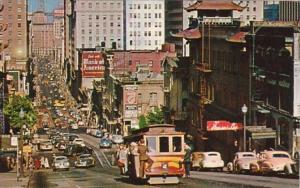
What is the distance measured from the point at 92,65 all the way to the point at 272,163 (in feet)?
445

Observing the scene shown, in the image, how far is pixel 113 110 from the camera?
109750mm

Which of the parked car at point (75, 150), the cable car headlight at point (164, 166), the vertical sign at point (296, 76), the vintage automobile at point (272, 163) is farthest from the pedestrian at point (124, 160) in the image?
the parked car at point (75, 150)

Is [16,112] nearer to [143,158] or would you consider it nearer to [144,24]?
[143,158]

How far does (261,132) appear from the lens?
45.4 metres

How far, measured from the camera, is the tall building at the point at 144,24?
600 ft

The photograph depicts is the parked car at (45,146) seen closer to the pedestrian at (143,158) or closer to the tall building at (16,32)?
the pedestrian at (143,158)

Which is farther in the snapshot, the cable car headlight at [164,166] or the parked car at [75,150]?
the parked car at [75,150]

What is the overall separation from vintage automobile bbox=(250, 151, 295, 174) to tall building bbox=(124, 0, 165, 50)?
150m

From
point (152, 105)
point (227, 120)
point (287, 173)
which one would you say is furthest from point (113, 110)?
point (287, 173)

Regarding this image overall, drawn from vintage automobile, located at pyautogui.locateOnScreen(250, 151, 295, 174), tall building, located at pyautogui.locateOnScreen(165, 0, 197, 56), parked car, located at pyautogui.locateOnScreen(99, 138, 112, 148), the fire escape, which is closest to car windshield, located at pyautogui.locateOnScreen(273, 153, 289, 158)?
vintage automobile, located at pyautogui.locateOnScreen(250, 151, 295, 174)

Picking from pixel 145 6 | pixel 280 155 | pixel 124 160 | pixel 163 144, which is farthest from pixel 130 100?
pixel 145 6

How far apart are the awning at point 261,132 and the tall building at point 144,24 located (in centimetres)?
13357

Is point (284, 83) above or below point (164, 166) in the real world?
above

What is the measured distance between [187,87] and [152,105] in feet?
77.9
